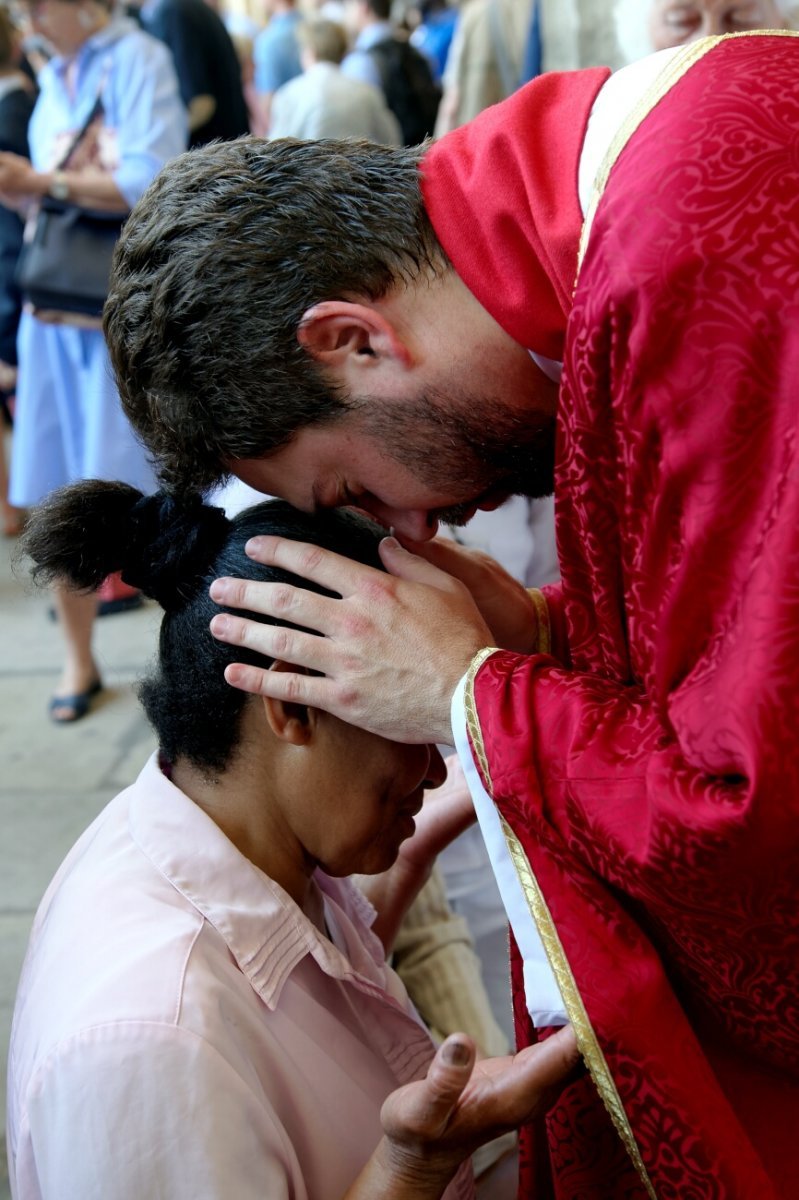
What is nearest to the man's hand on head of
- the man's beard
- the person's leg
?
the man's beard

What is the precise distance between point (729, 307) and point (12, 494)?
2.97m

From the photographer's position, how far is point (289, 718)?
133 cm

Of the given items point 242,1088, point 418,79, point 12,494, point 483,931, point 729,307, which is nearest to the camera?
point 729,307

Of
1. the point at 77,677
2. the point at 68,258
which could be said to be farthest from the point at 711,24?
the point at 77,677

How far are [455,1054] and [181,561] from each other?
602mm

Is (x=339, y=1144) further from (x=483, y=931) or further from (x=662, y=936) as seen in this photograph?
(x=483, y=931)

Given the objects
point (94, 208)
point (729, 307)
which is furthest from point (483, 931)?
point (94, 208)

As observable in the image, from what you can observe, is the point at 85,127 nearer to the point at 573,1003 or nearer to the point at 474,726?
the point at 474,726

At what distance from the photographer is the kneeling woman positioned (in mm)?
1084

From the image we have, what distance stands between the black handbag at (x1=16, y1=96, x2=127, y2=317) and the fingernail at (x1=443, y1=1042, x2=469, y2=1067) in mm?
2348

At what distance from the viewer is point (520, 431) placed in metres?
1.33

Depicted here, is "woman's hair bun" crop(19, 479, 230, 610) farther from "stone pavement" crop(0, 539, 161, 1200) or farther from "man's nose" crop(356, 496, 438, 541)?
"stone pavement" crop(0, 539, 161, 1200)

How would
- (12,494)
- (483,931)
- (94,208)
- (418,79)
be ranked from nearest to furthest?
(483,931)
(94,208)
(12,494)
(418,79)

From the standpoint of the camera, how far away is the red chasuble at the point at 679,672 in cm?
99
